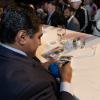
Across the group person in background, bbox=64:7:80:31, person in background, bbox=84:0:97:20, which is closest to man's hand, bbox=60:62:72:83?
person in background, bbox=64:7:80:31

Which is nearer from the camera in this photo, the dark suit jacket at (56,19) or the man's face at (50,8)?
the dark suit jacket at (56,19)

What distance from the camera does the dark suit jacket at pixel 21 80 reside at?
1188 mm

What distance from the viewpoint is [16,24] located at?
4.26ft

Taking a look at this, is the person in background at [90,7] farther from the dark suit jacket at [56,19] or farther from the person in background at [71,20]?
the dark suit jacket at [56,19]

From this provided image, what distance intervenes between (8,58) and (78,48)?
125cm

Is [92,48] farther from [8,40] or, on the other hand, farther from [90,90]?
[8,40]

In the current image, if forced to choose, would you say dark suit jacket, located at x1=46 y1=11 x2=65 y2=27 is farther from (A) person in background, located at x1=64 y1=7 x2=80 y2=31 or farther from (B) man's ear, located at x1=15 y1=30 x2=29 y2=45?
(B) man's ear, located at x1=15 y1=30 x2=29 y2=45

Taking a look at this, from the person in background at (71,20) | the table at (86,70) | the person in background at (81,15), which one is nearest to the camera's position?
the table at (86,70)

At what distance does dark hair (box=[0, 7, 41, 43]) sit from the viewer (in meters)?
1.30

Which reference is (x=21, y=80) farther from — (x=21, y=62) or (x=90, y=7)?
(x=90, y=7)

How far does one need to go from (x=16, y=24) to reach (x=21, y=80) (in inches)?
9.6

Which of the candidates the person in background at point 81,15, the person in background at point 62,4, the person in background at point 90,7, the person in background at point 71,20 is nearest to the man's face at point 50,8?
the person in background at point 71,20

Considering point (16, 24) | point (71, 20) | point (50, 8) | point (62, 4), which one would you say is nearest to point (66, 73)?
point (16, 24)

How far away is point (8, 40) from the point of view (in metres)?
1.31
